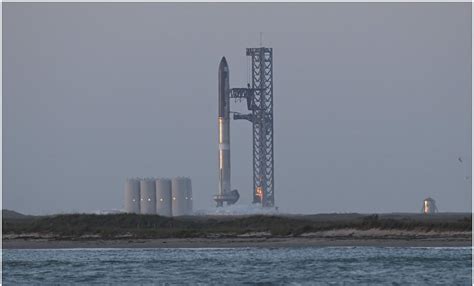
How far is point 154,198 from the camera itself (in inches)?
5787

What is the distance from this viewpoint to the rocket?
15762cm

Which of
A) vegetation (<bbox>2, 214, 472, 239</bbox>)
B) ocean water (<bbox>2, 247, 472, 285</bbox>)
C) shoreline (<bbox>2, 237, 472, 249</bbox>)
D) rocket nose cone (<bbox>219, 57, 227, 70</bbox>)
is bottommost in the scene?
ocean water (<bbox>2, 247, 472, 285</bbox>)

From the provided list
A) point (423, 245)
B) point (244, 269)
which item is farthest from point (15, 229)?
point (244, 269)

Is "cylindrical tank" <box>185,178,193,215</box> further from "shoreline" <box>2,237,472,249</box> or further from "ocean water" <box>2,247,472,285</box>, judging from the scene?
"ocean water" <box>2,247,472,285</box>

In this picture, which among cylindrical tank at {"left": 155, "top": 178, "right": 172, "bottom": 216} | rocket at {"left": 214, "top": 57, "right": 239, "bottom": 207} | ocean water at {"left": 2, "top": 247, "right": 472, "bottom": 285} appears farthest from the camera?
rocket at {"left": 214, "top": 57, "right": 239, "bottom": 207}

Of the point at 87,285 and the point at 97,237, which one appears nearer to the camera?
the point at 87,285

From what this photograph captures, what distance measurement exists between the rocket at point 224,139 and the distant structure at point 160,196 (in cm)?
872

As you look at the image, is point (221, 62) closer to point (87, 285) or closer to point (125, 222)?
point (125, 222)

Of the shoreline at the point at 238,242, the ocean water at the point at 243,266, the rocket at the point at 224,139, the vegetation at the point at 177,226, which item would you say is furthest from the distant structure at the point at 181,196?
the ocean water at the point at 243,266

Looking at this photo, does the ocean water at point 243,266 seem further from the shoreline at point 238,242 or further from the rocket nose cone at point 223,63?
the rocket nose cone at point 223,63

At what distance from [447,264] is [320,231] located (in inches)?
878

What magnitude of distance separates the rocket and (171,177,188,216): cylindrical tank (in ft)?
30.4

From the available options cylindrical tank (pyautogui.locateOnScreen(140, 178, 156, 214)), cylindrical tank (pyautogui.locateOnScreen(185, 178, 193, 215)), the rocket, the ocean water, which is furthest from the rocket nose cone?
the ocean water

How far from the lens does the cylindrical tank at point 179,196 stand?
480ft
